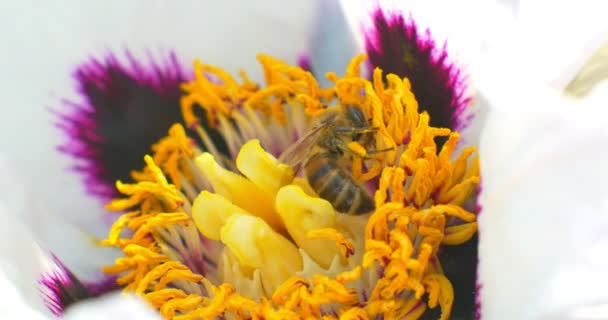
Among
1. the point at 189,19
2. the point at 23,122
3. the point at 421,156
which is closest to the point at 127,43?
the point at 189,19

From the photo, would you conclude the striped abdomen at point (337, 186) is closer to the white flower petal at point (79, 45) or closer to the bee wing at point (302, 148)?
the bee wing at point (302, 148)

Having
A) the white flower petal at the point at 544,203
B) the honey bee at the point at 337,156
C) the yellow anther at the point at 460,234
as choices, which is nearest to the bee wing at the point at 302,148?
the honey bee at the point at 337,156

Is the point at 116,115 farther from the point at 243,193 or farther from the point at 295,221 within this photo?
the point at 295,221

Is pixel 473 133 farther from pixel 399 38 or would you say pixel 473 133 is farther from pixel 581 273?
pixel 581 273

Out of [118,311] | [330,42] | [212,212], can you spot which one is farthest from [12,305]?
[330,42]

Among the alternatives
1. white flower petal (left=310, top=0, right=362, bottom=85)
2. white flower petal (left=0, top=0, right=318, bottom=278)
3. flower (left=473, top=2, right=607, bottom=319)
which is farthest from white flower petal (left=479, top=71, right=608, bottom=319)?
white flower petal (left=0, top=0, right=318, bottom=278)

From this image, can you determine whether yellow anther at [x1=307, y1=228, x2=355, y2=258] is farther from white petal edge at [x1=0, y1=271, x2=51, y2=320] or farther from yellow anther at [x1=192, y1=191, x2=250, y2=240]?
white petal edge at [x1=0, y1=271, x2=51, y2=320]
